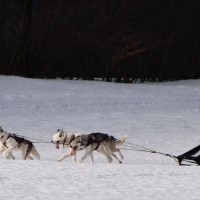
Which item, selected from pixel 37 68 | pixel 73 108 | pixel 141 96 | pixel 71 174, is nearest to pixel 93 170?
pixel 71 174

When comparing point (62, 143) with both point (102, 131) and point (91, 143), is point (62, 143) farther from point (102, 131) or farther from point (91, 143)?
point (102, 131)

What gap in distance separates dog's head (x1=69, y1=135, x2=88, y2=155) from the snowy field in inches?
15.0

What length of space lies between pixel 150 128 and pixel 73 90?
7528mm

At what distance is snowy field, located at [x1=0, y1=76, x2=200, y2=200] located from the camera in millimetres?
4445

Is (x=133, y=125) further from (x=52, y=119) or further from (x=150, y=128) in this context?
(x=52, y=119)

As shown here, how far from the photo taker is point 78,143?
7.40 metres

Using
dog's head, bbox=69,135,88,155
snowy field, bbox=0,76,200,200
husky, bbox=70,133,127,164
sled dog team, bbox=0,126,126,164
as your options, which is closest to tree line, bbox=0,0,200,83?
snowy field, bbox=0,76,200,200

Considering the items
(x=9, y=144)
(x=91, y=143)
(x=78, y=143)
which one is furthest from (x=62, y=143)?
(x=9, y=144)

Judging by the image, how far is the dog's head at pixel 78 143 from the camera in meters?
7.36

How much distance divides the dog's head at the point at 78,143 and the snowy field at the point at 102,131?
15.0 inches

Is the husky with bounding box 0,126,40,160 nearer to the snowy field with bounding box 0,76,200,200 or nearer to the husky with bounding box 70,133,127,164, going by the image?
the snowy field with bounding box 0,76,200,200

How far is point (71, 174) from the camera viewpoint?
16.7ft

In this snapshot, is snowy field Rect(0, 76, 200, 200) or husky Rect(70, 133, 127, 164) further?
husky Rect(70, 133, 127, 164)

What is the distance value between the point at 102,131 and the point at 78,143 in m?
4.03
